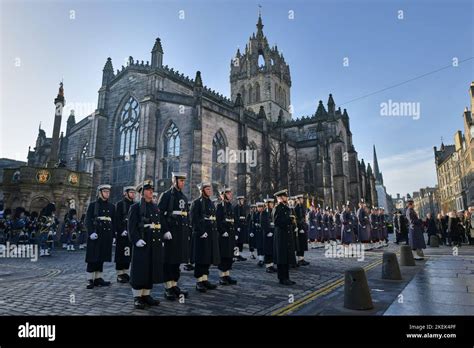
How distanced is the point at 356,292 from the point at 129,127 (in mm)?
28953

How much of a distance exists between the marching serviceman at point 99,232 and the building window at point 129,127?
22.5 meters

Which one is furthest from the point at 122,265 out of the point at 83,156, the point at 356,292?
the point at 83,156

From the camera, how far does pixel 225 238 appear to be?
7.51 meters

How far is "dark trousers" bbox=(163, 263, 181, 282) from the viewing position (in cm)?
562

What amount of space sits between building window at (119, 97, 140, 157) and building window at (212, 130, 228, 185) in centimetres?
795

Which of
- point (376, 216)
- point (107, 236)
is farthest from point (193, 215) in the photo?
point (376, 216)

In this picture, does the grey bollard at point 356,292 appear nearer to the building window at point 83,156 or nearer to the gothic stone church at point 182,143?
the gothic stone church at point 182,143

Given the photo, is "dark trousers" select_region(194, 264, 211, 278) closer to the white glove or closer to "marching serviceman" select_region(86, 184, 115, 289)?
the white glove

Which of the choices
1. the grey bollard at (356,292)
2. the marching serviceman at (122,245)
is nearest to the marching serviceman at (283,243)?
the grey bollard at (356,292)

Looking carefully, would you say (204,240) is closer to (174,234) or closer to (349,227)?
(174,234)

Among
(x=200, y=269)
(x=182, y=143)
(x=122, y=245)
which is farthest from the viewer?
(x=182, y=143)

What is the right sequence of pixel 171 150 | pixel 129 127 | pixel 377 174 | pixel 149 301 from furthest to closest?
pixel 377 174 < pixel 129 127 < pixel 171 150 < pixel 149 301
